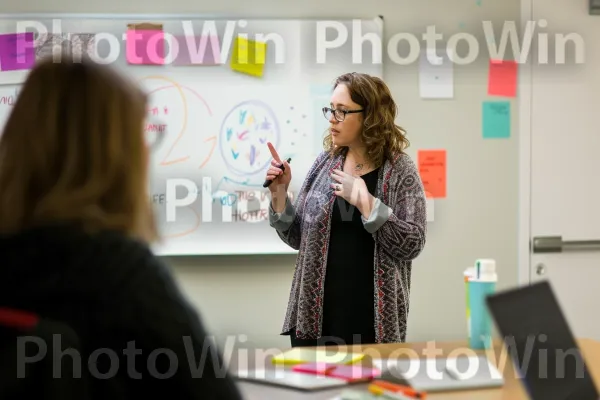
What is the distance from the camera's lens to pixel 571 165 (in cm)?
334

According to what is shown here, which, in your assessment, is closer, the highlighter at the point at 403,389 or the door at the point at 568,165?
the highlighter at the point at 403,389

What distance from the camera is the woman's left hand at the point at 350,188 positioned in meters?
2.22

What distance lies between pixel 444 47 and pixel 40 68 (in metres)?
2.50

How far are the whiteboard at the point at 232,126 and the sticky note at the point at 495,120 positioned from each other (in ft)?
1.82

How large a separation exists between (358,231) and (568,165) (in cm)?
148

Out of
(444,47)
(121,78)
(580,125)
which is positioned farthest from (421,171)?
(121,78)

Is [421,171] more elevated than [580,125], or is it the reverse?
[580,125]

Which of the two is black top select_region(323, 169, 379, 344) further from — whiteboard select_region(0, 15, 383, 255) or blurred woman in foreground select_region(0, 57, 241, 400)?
blurred woman in foreground select_region(0, 57, 241, 400)

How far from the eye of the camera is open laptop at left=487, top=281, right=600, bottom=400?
121cm

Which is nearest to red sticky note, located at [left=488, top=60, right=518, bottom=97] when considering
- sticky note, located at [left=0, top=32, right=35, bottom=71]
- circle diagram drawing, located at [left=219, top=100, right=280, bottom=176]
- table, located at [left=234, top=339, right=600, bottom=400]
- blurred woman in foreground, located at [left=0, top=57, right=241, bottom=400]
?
circle diagram drawing, located at [left=219, top=100, right=280, bottom=176]

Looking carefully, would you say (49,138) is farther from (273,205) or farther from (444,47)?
(444,47)

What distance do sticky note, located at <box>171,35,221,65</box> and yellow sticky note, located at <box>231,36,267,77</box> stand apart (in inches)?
2.9

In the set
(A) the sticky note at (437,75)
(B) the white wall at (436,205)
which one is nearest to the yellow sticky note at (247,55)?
(B) the white wall at (436,205)

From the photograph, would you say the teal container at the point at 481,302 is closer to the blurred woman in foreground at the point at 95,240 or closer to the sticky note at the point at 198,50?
the blurred woman in foreground at the point at 95,240
